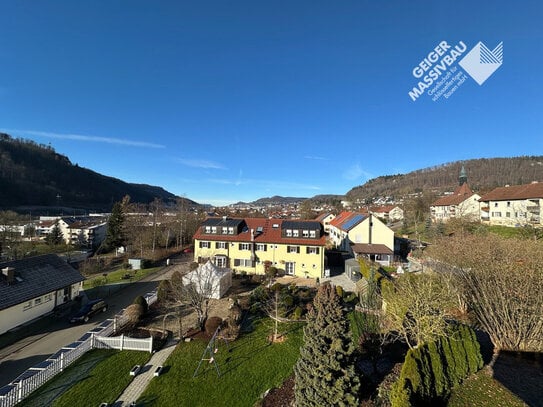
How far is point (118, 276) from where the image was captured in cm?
3497

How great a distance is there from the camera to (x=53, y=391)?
42.8 feet

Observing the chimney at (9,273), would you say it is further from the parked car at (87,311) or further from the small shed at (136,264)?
the small shed at (136,264)

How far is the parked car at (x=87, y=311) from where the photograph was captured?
21.1m

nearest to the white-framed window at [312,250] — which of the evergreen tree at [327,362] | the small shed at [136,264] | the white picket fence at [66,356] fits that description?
the white picket fence at [66,356]

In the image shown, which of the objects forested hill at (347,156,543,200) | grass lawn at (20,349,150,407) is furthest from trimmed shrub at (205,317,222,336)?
forested hill at (347,156,543,200)

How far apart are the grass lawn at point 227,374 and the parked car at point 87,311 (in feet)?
33.0

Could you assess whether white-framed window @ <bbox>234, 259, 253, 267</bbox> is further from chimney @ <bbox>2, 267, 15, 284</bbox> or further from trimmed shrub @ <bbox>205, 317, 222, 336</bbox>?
chimney @ <bbox>2, 267, 15, 284</bbox>

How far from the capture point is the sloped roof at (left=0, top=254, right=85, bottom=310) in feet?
65.2

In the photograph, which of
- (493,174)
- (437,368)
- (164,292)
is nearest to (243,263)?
(164,292)

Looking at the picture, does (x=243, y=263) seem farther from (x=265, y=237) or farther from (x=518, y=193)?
(x=518, y=193)

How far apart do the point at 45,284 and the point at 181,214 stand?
37532 mm

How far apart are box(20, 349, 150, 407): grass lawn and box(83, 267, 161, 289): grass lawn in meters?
17.6

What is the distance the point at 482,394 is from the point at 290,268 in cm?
2391

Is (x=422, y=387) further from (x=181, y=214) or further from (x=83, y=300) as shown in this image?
(x=181, y=214)
